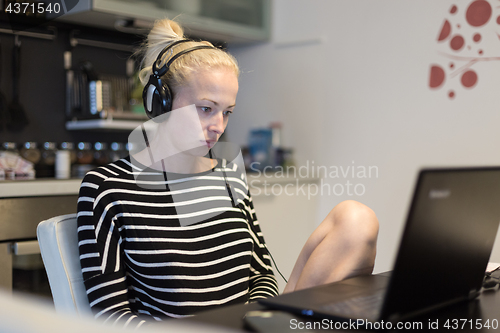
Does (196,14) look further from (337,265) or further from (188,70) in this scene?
(337,265)

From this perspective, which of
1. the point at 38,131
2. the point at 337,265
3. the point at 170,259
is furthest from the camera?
the point at 38,131

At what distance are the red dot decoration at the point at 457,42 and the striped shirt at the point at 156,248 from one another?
4.88 feet

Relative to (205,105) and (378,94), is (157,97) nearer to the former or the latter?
(205,105)

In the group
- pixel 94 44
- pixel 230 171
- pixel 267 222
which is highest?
pixel 94 44

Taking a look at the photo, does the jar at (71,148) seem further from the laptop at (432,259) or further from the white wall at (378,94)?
the laptop at (432,259)

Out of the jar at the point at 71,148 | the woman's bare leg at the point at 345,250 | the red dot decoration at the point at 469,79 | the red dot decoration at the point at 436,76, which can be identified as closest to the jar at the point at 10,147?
the jar at the point at 71,148

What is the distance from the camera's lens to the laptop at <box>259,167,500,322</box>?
484 mm

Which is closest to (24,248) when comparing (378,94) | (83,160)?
(83,160)

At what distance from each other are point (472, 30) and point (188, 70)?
1482 millimetres

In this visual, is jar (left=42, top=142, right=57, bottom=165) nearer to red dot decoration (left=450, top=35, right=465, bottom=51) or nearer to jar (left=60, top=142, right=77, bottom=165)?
jar (left=60, top=142, right=77, bottom=165)

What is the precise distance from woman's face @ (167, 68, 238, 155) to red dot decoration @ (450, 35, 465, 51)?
54.9 inches

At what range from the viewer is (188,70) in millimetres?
1075

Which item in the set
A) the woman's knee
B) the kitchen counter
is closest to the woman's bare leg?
the woman's knee

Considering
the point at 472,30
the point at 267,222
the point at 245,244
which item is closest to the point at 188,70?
the point at 245,244
